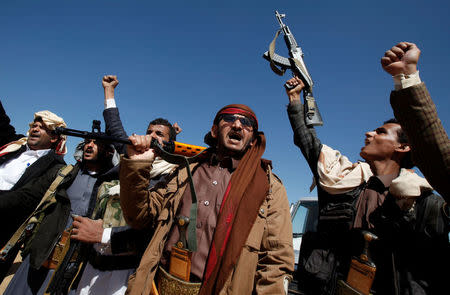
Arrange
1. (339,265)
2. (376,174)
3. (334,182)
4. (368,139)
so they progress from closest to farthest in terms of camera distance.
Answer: (339,265) < (334,182) < (376,174) < (368,139)

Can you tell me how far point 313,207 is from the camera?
6418 millimetres

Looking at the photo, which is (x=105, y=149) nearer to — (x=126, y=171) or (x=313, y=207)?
(x=126, y=171)

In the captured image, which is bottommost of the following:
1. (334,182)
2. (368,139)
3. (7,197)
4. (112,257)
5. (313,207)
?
(313,207)

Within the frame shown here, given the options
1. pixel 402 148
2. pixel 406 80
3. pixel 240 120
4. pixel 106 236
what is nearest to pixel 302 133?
pixel 240 120

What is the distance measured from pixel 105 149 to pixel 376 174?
128 inches

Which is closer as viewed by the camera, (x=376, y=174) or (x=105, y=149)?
(x=376, y=174)

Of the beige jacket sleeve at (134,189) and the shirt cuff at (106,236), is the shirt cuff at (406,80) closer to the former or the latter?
the beige jacket sleeve at (134,189)

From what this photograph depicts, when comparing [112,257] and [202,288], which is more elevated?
[202,288]

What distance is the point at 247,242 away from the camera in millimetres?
1835

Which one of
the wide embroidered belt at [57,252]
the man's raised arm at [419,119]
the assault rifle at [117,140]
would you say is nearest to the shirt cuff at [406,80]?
the man's raised arm at [419,119]

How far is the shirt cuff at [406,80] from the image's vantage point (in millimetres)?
1116

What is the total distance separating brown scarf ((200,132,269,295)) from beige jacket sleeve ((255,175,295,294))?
155 millimetres

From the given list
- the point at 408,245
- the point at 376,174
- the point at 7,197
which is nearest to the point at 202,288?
the point at 408,245

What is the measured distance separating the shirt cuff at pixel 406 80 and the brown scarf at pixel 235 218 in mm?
1267
